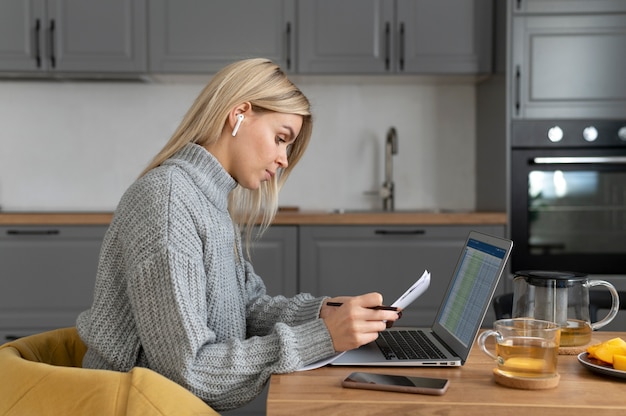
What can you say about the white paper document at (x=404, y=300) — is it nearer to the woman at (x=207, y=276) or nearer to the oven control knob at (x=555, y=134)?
the woman at (x=207, y=276)

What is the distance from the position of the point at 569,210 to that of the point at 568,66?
0.65 meters

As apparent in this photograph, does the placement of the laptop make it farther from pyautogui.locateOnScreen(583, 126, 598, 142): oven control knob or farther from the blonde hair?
pyautogui.locateOnScreen(583, 126, 598, 142): oven control knob

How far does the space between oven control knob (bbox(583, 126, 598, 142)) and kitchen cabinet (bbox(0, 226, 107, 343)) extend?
7.09 ft

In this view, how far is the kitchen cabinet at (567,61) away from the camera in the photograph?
3.40 meters

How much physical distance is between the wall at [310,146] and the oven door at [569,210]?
599 millimetres

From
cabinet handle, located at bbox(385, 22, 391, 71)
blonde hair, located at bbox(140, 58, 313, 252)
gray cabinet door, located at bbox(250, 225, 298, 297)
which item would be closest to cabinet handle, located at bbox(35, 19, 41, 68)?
gray cabinet door, located at bbox(250, 225, 298, 297)

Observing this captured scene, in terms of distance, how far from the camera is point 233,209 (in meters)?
1.86

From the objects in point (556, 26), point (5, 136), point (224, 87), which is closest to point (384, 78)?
point (556, 26)

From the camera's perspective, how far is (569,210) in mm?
3465

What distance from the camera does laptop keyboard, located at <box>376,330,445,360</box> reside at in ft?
4.42

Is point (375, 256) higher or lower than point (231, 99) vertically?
lower

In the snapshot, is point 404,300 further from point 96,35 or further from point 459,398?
point 96,35

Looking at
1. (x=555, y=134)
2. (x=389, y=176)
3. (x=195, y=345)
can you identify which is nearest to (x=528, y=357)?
(x=195, y=345)

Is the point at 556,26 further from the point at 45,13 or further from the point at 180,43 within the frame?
the point at 45,13
